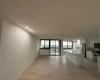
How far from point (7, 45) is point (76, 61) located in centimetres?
573

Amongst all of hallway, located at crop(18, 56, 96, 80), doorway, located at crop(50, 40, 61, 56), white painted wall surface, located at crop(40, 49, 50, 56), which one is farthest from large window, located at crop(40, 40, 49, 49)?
hallway, located at crop(18, 56, 96, 80)

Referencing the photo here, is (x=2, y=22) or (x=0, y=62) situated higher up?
(x=2, y=22)

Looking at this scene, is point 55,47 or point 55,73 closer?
point 55,73

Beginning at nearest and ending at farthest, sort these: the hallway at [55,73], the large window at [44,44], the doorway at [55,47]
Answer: the hallway at [55,73] < the large window at [44,44] < the doorway at [55,47]

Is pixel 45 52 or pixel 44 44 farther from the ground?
pixel 44 44

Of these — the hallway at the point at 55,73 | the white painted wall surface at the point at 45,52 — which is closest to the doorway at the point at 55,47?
the white painted wall surface at the point at 45,52

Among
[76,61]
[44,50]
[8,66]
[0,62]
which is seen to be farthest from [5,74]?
[44,50]

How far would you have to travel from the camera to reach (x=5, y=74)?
3426 millimetres

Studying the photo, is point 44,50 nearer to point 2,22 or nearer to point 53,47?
point 53,47

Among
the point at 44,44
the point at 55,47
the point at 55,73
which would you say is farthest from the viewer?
the point at 55,47

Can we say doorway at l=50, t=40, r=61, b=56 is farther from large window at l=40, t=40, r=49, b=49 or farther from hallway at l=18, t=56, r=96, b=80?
hallway at l=18, t=56, r=96, b=80

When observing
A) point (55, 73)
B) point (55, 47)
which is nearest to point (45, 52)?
point (55, 47)

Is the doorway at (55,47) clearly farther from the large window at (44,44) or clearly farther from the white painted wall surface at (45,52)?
the white painted wall surface at (45,52)

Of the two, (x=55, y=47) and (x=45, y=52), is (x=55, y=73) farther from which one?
(x=55, y=47)
